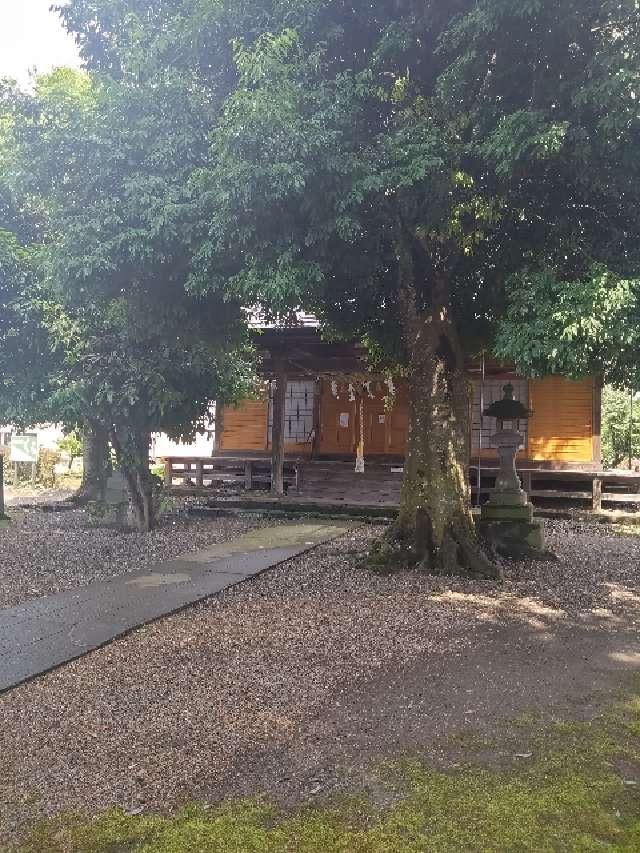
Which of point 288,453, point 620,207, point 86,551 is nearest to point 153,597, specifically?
point 86,551

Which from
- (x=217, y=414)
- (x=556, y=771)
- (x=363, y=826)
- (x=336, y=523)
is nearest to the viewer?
(x=363, y=826)

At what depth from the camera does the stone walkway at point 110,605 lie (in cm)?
452

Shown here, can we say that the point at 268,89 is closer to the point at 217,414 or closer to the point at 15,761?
the point at 15,761

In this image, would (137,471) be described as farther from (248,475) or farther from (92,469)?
(248,475)

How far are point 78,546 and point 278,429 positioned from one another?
6.66 meters

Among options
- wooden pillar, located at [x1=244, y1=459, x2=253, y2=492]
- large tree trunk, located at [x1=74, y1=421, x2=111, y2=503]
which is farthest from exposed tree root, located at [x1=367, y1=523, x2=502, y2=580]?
wooden pillar, located at [x1=244, y1=459, x2=253, y2=492]

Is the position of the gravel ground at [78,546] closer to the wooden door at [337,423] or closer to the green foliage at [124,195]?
the green foliage at [124,195]

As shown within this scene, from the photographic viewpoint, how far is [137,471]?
34.1 ft

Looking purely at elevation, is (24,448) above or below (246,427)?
below

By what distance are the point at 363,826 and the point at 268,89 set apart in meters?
5.66

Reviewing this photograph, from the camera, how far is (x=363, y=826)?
2.47m

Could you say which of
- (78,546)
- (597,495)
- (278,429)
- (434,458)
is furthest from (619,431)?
(78,546)

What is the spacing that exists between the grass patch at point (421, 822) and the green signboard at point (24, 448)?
17.4 m

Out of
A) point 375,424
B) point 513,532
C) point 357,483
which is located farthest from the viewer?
point 375,424
